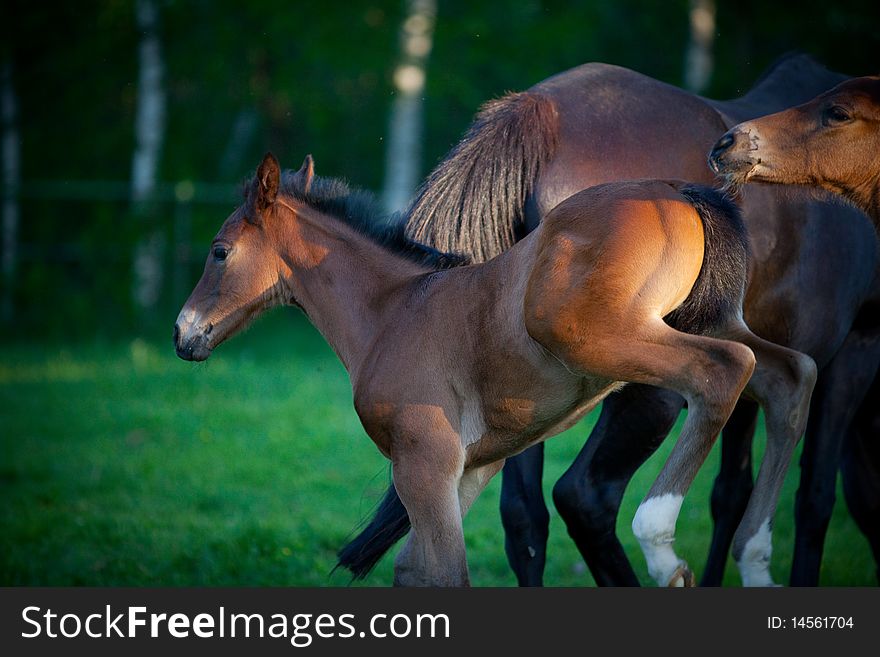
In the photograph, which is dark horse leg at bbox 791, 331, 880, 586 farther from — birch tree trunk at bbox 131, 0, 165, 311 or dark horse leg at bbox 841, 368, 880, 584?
birch tree trunk at bbox 131, 0, 165, 311

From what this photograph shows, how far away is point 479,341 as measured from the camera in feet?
12.2

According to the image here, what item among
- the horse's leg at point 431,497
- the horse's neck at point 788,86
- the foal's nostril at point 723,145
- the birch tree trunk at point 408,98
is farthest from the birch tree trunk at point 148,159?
the foal's nostril at point 723,145

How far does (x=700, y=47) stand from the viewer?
13961mm

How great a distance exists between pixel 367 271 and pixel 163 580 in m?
2.11

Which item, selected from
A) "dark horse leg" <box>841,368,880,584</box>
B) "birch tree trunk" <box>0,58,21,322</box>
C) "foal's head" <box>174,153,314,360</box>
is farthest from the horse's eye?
"birch tree trunk" <box>0,58,21,322</box>

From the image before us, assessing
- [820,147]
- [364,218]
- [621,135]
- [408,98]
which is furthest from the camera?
[408,98]

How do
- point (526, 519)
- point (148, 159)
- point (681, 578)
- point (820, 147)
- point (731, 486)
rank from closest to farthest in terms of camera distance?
point (681, 578) → point (820, 147) → point (526, 519) → point (731, 486) → point (148, 159)

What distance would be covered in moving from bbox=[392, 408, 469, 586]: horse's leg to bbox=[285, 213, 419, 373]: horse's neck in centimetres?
53

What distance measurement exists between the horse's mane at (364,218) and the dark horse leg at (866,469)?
2.57 meters

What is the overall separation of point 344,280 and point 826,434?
237cm

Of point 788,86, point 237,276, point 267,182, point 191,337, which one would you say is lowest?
point 191,337

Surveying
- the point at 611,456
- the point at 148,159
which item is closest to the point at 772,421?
the point at 611,456

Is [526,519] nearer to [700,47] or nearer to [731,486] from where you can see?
[731,486]

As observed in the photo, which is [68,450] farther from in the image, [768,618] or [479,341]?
[768,618]
